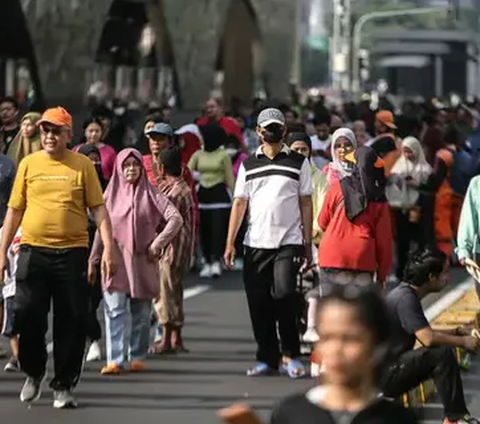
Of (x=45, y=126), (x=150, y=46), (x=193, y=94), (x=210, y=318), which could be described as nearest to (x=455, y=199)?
(x=210, y=318)

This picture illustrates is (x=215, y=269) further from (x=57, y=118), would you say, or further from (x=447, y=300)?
(x=57, y=118)

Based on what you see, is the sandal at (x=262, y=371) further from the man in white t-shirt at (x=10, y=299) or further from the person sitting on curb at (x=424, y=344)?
the person sitting on curb at (x=424, y=344)

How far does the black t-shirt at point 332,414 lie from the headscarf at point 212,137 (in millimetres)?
14191

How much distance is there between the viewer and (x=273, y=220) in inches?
496

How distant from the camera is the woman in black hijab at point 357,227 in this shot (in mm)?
12375

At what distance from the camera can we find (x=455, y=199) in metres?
21.3

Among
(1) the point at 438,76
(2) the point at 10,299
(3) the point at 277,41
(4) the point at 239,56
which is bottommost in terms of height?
(1) the point at 438,76

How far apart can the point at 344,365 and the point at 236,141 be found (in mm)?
17035

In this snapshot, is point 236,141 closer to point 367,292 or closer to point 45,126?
point 45,126

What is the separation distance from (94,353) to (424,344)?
414 centimetres

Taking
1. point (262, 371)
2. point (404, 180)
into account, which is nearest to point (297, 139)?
point (262, 371)

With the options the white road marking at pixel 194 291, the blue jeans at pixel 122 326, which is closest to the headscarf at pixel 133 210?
the blue jeans at pixel 122 326

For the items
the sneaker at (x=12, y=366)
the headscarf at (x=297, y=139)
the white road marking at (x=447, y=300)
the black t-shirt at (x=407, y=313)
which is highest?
the headscarf at (x=297, y=139)

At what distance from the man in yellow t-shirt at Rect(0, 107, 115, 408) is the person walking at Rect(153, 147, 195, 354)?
8.33ft
